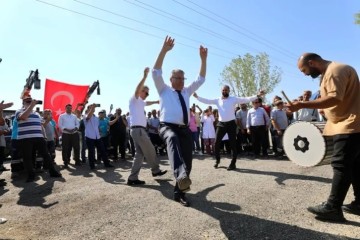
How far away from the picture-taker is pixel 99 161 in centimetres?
1185

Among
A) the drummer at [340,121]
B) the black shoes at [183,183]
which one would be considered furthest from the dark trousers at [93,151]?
the drummer at [340,121]

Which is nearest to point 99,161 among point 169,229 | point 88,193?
point 88,193

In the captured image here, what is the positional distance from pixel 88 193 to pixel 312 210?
12.9ft

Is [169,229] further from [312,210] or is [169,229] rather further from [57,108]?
[57,108]

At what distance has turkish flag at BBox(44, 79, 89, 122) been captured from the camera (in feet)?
47.5

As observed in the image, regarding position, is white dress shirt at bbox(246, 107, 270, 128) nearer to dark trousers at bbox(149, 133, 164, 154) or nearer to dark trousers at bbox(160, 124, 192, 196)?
dark trousers at bbox(149, 133, 164, 154)

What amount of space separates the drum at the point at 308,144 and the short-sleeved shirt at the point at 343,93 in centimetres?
111

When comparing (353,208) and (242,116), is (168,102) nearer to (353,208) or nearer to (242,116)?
(353,208)

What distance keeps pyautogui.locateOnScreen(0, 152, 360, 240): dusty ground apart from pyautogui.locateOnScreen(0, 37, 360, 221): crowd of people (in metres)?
0.41

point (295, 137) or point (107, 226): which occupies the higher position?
point (295, 137)

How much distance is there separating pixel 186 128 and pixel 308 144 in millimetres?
2039

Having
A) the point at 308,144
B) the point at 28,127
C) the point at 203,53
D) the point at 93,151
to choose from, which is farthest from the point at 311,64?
the point at 93,151

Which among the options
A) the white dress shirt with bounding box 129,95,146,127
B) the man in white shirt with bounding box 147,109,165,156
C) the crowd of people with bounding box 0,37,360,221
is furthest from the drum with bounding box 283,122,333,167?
the man in white shirt with bounding box 147,109,165,156

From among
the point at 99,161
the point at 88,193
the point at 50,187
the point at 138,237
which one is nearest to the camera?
the point at 138,237
